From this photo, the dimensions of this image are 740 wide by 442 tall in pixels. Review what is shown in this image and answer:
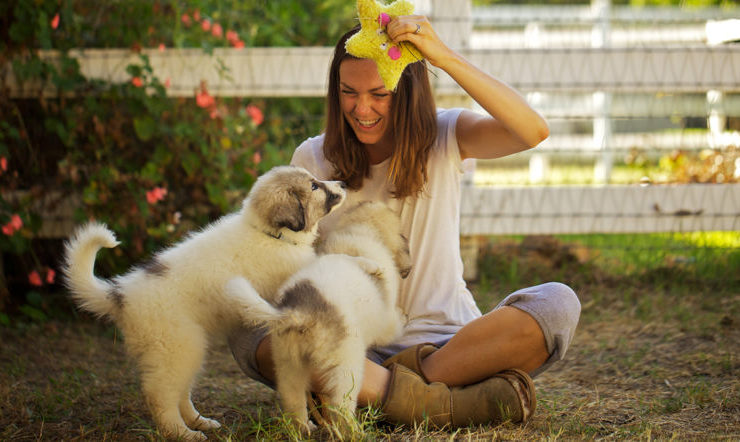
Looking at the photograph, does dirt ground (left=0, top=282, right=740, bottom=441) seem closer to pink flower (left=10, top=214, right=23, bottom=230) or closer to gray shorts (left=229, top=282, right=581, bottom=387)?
gray shorts (left=229, top=282, right=581, bottom=387)

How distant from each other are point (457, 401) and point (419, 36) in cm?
125

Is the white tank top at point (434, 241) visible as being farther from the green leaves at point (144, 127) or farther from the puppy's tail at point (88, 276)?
the green leaves at point (144, 127)

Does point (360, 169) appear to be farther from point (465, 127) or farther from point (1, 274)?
point (1, 274)

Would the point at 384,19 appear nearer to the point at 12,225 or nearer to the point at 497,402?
the point at 497,402

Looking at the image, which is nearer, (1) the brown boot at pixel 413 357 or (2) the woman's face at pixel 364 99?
(1) the brown boot at pixel 413 357

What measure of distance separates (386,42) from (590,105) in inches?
295

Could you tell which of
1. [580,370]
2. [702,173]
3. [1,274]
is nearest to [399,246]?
[580,370]

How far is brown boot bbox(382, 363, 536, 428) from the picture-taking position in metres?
2.39

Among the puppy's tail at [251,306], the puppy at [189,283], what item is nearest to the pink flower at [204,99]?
the puppy at [189,283]

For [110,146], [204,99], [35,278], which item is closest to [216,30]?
[204,99]

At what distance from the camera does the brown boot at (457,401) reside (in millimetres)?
2389

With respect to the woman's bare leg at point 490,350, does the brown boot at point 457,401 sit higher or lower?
lower

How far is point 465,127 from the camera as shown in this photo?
9.26 feet

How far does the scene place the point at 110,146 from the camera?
4.06 meters
